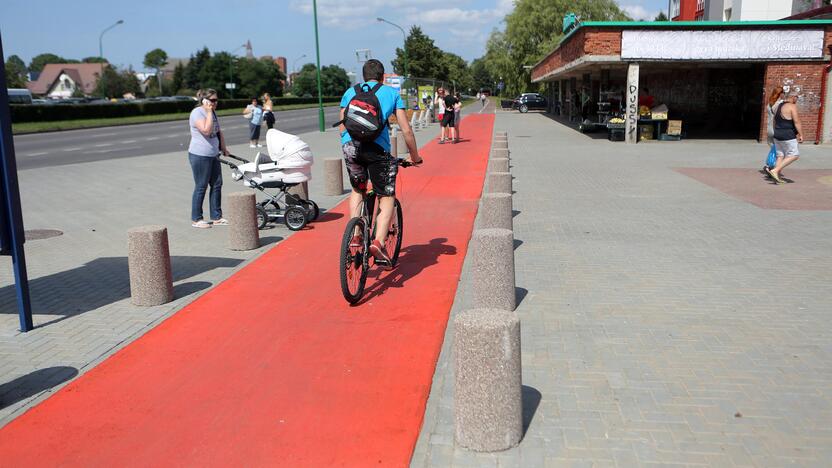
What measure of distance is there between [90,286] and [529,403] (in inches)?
192

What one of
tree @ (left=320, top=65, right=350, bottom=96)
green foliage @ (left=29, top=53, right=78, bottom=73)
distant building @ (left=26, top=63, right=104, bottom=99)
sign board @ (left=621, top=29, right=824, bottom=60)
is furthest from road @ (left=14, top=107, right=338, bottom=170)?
green foliage @ (left=29, top=53, right=78, bottom=73)

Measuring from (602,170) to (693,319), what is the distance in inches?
422

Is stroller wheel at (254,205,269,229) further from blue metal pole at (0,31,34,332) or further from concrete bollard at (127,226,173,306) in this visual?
blue metal pole at (0,31,34,332)

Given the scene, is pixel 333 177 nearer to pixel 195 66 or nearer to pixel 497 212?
pixel 497 212

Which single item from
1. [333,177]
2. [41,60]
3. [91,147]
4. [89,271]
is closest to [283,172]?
[89,271]

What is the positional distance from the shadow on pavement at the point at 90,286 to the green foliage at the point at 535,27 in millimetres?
54351

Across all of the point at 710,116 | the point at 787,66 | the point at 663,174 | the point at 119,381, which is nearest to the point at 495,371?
the point at 119,381

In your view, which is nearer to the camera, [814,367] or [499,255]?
[814,367]

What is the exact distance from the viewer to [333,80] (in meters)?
141

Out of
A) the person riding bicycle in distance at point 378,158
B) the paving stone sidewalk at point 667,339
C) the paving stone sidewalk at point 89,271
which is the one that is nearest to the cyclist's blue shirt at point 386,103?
the person riding bicycle in distance at point 378,158

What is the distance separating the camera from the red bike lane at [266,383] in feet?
12.3

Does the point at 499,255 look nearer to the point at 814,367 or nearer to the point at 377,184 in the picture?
the point at 377,184

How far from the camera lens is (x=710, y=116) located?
28.5 metres

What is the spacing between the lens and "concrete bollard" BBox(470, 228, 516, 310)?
18.4 feet
